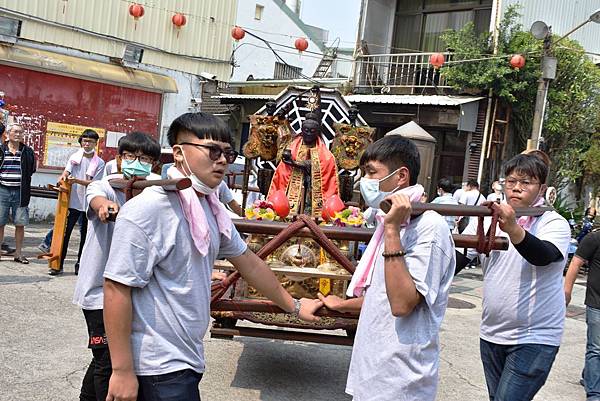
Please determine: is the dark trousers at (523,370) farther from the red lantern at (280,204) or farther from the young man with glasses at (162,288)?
the red lantern at (280,204)

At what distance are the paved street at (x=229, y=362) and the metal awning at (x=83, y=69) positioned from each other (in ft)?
19.3

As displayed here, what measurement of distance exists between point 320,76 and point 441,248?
780 inches

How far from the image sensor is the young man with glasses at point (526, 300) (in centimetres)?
347

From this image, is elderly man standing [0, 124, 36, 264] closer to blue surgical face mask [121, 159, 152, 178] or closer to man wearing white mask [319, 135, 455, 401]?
blue surgical face mask [121, 159, 152, 178]

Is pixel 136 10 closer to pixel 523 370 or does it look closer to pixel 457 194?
pixel 457 194

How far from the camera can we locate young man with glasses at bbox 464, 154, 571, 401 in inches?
137

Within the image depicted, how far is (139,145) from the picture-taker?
414 cm

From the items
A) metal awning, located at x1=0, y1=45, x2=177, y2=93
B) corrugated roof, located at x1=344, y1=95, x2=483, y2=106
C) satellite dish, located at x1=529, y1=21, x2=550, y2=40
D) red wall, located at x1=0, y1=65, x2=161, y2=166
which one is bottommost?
red wall, located at x1=0, y1=65, x2=161, y2=166

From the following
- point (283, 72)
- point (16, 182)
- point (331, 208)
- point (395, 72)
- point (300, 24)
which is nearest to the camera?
point (331, 208)

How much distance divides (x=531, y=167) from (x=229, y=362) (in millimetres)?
3278

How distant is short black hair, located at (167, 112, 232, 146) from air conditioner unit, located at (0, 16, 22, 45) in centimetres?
1118

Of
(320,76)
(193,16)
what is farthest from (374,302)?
(320,76)

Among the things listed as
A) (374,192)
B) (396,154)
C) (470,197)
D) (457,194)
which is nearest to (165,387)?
(374,192)

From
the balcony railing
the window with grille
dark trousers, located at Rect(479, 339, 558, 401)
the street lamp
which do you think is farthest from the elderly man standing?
the window with grille
